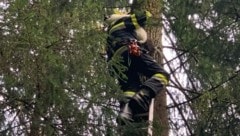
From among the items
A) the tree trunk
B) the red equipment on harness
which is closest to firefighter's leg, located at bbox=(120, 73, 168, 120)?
the red equipment on harness

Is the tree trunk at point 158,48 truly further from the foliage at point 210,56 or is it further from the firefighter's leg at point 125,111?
the firefighter's leg at point 125,111

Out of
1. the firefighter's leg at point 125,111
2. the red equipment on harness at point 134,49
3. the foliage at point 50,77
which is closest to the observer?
the foliage at point 50,77

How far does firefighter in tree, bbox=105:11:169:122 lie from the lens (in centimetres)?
587

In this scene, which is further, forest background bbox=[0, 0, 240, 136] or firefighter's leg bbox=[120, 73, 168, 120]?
Result: firefighter's leg bbox=[120, 73, 168, 120]

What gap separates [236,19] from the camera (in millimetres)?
5922

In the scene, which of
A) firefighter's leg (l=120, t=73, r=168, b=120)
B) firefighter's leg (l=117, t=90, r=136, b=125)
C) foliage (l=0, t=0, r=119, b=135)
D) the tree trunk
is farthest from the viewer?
the tree trunk

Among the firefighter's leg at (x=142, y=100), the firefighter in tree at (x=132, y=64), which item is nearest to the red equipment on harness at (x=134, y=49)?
the firefighter in tree at (x=132, y=64)

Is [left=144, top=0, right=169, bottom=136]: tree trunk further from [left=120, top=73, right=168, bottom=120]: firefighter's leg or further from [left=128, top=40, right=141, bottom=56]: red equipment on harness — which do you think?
[left=120, top=73, right=168, bottom=120]: firefighter's leg

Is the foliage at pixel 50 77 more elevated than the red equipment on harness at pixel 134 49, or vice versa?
the red equipment on harness at pixel 134 49

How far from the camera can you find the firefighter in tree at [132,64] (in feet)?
19.2

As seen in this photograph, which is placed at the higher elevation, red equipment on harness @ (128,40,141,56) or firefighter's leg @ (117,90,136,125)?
red equipment on harness @ (128,40,141,56)

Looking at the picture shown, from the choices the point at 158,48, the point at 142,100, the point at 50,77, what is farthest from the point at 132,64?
the point at 50,77

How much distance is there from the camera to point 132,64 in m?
6.25

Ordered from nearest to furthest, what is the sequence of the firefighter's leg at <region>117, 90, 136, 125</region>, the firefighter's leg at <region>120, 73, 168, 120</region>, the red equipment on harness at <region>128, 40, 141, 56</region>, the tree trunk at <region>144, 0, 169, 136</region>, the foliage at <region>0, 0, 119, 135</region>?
the foliage at <region>0, 0, 119, 135</region>
the firefighter's leg at <region>117, 90, 136, 125</region>
the firefighter's leg at <region>120, 73, 168, 120</region>
the red equipment on harness at <region>128, 40, 141, 56</region>
the tree trunk at <region>144, 0, 169, 136</region>
